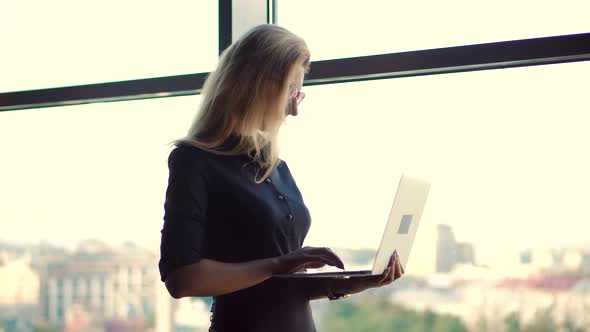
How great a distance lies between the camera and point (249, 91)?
180 cm

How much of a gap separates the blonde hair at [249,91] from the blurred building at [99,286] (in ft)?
3.68

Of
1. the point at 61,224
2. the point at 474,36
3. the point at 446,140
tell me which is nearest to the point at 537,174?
the point at 446,140

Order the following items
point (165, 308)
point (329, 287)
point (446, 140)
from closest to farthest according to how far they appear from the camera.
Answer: point (329, 287)
point (446, 140)
point (165, 308)

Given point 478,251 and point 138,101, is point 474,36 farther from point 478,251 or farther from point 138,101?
point 138,101

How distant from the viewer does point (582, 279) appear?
217 cm

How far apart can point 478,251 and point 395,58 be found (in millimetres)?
599

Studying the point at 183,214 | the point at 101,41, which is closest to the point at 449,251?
the point at 183,214

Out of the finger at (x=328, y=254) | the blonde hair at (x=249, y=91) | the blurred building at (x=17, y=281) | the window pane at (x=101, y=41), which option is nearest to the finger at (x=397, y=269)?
the finger at (x=328, y=254)

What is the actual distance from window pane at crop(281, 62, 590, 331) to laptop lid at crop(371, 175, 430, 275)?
502 mm

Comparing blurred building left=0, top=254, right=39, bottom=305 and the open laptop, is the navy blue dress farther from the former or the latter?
blurred building left=0, top=254, right=39, bottom=305

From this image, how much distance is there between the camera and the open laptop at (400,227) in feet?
5.31

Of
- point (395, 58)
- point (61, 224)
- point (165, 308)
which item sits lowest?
point (165, 308)

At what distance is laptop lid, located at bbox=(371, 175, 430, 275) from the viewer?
164 centimetres

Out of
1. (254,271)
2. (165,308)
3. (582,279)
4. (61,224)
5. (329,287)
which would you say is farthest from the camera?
(61,224)
